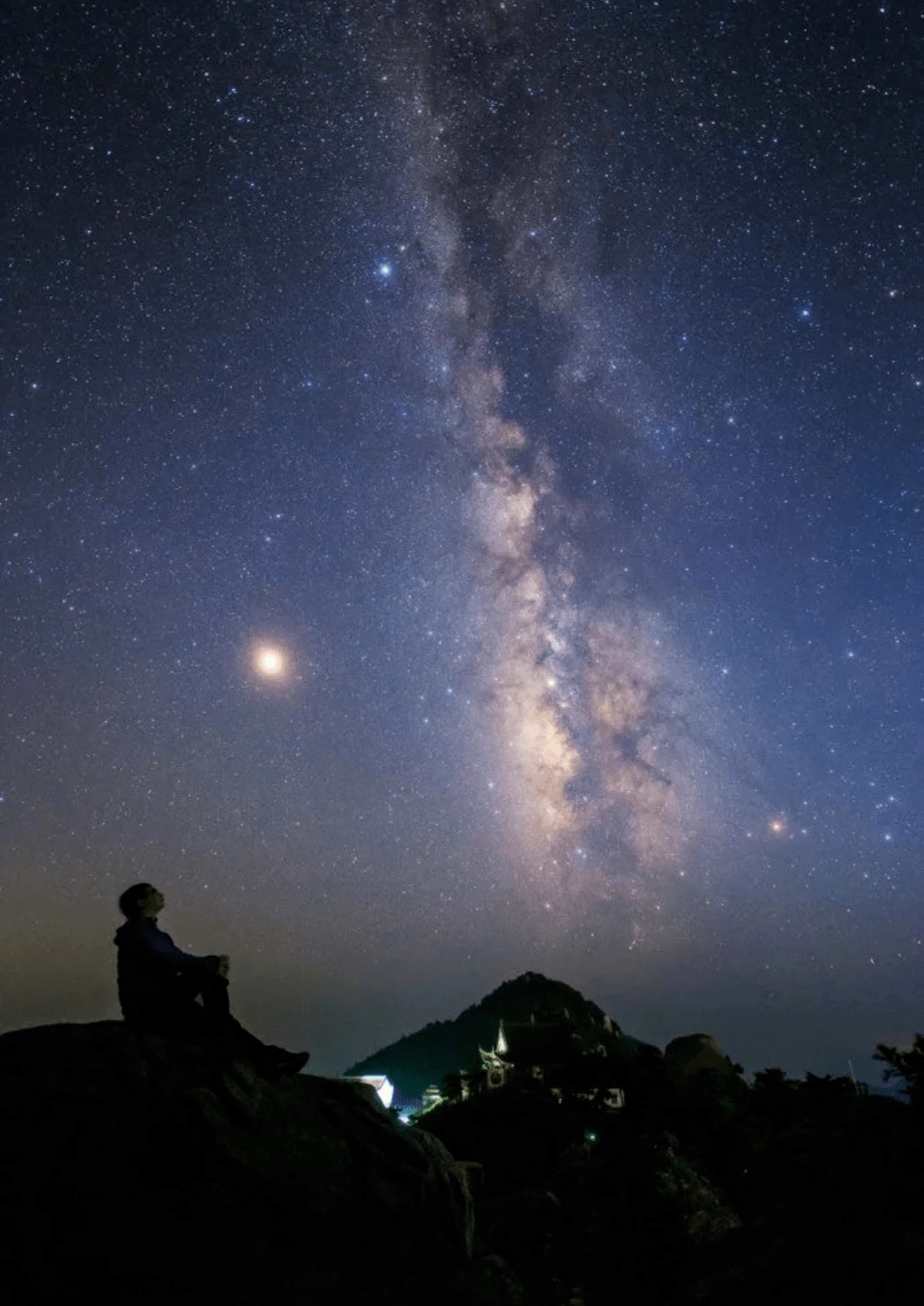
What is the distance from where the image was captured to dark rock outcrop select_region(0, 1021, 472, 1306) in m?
5.04

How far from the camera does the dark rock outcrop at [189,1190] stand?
16.5 feet

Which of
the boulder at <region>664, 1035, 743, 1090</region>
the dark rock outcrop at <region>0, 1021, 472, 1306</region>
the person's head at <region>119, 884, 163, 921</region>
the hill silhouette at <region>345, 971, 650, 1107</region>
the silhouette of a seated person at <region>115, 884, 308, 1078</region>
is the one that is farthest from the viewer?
the hill silhouette at <region>345, 971, 650, 1107</region>

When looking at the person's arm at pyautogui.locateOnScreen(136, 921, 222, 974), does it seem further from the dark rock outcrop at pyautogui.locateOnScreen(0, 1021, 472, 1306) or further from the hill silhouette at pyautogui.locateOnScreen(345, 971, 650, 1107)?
the hill silhouette at pyautogui.locateOnScreen(345, 971, 650, 1107)

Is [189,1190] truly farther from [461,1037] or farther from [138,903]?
[461,1037]

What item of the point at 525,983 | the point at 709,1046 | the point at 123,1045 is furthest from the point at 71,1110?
the point at 525,983

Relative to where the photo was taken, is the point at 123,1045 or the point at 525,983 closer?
the point at 123,1045

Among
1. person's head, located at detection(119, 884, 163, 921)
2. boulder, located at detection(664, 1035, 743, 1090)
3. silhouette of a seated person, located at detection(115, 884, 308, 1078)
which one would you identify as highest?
person's head, located at detection(119, 884, 163, 921)

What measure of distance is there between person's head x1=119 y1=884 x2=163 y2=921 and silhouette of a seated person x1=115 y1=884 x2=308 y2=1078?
0.10 meters

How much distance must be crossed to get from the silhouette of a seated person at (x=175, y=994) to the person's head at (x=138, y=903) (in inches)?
3.9

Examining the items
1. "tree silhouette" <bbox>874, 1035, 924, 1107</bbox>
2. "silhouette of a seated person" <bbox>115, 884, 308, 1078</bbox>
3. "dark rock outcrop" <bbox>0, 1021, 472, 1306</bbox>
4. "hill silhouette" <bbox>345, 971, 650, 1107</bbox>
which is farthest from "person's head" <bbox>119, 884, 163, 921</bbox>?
"hill silhouette" <bbox>345, 971, 650, 1107</bbox>

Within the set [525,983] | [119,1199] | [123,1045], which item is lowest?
[119,1199]

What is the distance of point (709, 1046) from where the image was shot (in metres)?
→ 39.7

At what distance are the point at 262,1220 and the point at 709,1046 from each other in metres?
41.0

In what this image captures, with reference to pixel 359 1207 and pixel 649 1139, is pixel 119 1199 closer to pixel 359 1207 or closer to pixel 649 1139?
pixel 359 1207
